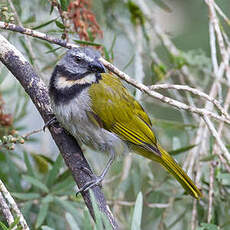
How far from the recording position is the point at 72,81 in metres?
3.47

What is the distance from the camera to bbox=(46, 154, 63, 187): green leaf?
330 centimetres

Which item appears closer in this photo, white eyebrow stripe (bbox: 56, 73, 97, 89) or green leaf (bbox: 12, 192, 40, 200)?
A: green leaf (bbox: 12, 192, 40, 200)

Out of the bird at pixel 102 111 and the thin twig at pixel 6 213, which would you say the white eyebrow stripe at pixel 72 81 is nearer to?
the bird at pixel 102 111

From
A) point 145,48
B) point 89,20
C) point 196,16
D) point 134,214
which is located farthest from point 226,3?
point 134,214

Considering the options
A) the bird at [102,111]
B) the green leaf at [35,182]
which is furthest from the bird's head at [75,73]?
the green leaf at [35,182]

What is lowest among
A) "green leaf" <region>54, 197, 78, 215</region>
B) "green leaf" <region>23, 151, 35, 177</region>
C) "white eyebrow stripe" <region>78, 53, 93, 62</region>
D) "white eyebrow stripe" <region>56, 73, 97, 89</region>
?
"green leaf" <region>54, 197, 78, 215</region>

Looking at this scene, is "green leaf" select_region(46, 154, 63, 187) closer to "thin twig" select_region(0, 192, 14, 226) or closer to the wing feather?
the wing feather

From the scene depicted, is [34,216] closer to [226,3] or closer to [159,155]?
[159,155]

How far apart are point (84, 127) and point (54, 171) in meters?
0.36

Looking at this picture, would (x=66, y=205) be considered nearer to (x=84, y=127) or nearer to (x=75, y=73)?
(x=84, y=127)

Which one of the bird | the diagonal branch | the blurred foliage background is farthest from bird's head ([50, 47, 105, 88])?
the diagonal branch

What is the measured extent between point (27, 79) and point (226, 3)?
292 cm

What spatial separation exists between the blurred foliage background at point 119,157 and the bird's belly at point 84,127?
19 cm

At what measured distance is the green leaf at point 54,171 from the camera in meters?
3.30
